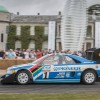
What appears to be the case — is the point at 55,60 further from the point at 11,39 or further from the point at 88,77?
the point at 11,39

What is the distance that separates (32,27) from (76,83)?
305ft

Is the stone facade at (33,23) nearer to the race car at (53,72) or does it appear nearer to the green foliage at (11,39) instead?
the green foliage at (11,39)

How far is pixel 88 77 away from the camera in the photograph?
64.7 ft

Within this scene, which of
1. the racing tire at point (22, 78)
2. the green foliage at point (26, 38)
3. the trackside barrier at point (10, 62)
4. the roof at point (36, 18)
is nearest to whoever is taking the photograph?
the racing tire at point (22, 78)

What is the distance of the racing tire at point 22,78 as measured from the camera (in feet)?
63.9

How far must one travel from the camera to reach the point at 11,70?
773 inches

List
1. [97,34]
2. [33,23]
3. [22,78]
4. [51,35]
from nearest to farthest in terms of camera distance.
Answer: [22,78] → [97,34] → [51,35] → [33,23]

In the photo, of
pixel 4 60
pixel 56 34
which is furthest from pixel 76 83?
pixel 56 34

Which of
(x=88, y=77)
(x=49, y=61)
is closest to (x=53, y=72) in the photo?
(x=49, y=61)

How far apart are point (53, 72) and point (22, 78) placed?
1316 millimetres

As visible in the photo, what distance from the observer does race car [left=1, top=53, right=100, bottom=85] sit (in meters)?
19.5

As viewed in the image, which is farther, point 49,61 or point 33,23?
point 33,23

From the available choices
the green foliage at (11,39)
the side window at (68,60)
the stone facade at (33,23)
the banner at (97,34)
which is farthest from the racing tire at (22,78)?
the green foliage at (11,39)

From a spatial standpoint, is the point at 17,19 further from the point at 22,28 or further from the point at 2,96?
the point at 2,96
